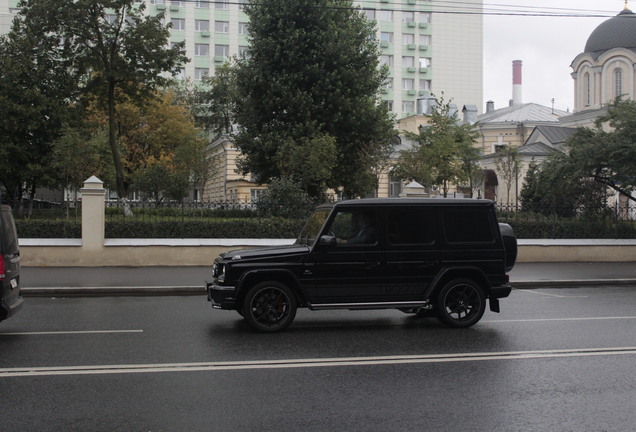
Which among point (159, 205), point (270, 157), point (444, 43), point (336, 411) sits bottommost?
point (336, 411)

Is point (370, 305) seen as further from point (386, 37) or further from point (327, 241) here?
point (386, 37)

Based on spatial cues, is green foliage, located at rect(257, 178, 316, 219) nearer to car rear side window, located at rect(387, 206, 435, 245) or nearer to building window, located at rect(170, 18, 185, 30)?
car rear side window, located at rect(387, 206, 435, 245)

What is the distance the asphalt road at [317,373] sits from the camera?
18.4ft

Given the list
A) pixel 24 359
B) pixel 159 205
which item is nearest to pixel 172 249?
pixel 159 205

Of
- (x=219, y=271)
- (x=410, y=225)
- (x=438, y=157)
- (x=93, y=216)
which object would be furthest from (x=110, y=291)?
(x=438, y=157)

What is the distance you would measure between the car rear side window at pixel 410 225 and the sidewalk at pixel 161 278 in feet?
20.9

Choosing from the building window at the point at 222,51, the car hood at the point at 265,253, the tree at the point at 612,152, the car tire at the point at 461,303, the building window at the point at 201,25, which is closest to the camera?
the car hood at the point at 265,253

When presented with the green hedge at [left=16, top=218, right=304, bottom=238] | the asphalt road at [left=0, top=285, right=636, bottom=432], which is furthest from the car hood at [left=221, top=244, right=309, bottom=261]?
the green hedge at [left=16, top=218, right=304, bottom=238]

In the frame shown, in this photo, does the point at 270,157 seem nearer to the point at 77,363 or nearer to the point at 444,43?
the point at 77,363

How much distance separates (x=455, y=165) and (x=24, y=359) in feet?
107

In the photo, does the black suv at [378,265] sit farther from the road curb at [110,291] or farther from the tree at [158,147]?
the tree at [158,147]

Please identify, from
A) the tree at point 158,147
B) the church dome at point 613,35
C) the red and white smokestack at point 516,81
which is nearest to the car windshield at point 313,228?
the tree at point 158,147

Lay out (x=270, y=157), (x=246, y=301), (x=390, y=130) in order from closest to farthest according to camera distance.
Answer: (x=246, y=301)
(x=270, y=157)
(x=390, y=130)

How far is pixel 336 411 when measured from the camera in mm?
5828
